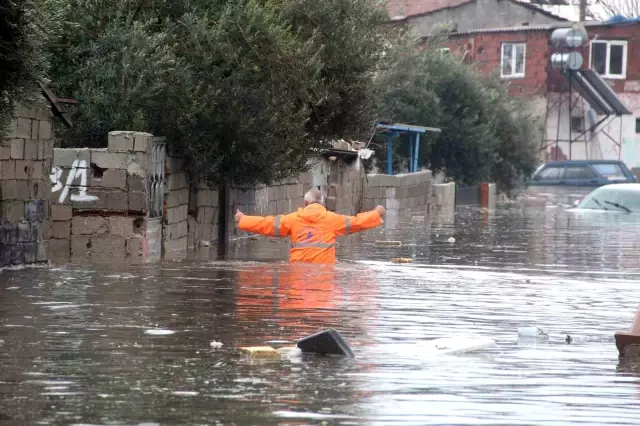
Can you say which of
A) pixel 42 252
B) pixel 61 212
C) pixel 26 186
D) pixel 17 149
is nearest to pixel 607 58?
pixel 61 212

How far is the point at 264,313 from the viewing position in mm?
12039

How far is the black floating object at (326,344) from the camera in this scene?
9.46 meters

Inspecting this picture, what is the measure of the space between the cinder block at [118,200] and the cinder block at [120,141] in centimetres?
65

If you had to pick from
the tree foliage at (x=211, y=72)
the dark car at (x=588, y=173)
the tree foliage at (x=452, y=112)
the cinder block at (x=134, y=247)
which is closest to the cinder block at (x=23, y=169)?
the cinder block at (x=134, y=247)

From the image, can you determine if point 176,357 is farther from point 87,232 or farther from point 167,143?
point 167,143

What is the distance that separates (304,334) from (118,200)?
9.99 metres

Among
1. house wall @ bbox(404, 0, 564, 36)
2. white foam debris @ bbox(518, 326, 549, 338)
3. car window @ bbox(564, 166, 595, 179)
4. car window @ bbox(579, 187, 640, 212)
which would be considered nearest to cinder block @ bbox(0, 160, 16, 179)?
white foam debris @ bbox(518, 326, 549, 338)

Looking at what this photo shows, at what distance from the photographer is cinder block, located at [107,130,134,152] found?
19812 mm

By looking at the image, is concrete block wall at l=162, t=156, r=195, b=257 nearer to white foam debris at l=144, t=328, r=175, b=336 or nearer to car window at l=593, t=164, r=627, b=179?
white foam debris at l=144, t=328, r=175, b=336

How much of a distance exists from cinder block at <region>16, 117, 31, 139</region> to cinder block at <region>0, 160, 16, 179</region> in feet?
1.26

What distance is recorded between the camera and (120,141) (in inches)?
783

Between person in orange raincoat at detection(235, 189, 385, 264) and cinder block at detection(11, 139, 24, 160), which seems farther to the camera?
cinder block at detection(11, 139, 24, 160)

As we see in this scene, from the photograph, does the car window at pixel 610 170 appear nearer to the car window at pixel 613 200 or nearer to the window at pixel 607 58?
the window at pixel 607 58

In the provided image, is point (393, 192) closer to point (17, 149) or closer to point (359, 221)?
point (359, 221)
